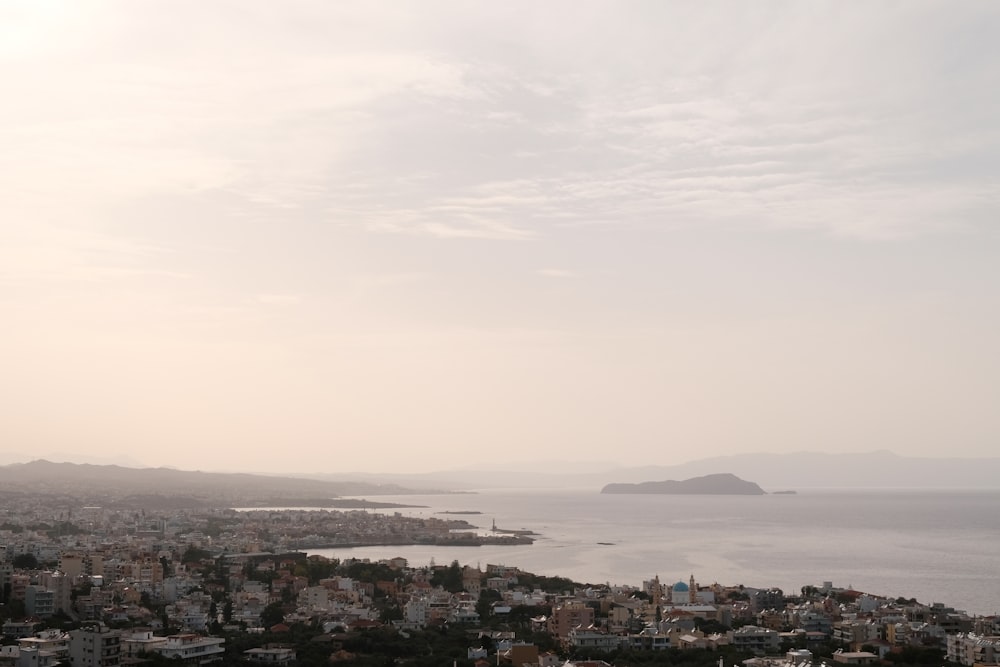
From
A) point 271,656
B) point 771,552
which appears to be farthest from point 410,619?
point 771,552

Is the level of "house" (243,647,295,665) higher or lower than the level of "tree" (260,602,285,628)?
higher

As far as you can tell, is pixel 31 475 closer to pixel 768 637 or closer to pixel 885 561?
pixel 885 561

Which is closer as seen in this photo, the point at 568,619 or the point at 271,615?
the point at 568,619

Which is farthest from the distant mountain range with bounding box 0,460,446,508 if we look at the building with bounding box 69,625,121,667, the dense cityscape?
the building with bounding box 69,625,121,667

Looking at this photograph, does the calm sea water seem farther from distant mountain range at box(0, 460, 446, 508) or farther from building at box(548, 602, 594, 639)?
distant mountain range at box(0, 460, 446, 508)

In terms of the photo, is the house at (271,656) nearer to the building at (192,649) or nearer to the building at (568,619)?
the building at (192,649)

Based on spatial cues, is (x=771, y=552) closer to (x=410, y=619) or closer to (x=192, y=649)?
(x=410, y=619)

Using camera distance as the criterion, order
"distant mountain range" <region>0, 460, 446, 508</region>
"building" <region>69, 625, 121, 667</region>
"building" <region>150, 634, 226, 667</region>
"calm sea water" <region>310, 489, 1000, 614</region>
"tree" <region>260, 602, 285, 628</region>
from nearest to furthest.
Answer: "building" <region>69, 625, 121, 667</region> → "building" <region>150, 634, 226, 667</region> → "tree" <region>260, 602, 285, 628</region> → "calm sea water" <region>310, 489, 1000, 614</region> → "distant mountain range" <region>0, 460, 446, 508</region>

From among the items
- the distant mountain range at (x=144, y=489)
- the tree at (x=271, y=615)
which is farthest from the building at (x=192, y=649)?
the distant mountain range at (x=144, y=489)
